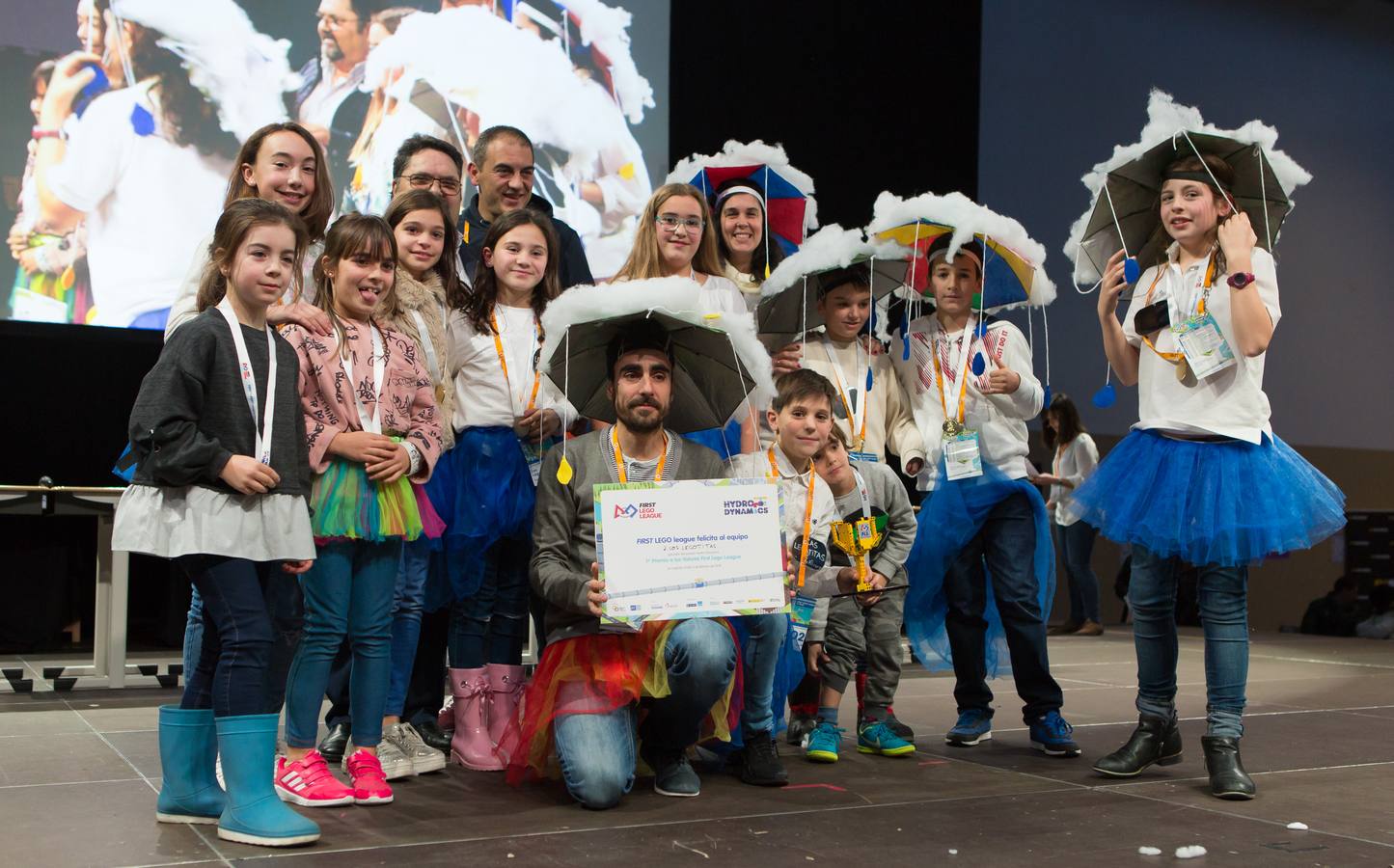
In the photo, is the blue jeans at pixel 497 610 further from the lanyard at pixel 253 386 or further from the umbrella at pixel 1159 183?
the umbrella at pixel 1159 183

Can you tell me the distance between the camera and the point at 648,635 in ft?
9.86

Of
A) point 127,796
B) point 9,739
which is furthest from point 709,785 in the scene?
point 9,739

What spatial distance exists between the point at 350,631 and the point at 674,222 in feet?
4.73

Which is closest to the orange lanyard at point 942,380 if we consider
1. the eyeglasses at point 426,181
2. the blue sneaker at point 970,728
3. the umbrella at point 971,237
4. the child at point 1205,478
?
the umbrella at point 971,237

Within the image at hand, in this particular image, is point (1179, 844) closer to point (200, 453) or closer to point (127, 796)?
point (200, 453)

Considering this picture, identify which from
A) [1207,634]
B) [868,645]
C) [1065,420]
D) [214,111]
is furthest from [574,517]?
[1065,420]

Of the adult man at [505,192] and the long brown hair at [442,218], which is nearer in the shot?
the long brown hair at [442,218]

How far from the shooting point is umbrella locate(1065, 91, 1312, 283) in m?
3.18

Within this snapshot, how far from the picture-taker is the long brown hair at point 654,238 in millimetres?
3658

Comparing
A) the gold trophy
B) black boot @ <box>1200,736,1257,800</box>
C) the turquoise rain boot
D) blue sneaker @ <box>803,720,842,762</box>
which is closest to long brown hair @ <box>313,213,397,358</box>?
the turquoise rain boot

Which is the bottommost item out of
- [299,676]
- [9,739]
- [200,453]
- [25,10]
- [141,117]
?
[9,739]

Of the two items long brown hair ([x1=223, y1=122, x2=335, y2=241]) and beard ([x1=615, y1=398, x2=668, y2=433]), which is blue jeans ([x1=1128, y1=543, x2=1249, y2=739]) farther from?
long brown hair ([x1=223, y1=122, x2=335, y2=241])

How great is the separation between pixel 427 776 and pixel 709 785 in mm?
711

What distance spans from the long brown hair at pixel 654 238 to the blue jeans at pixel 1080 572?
497 cm
